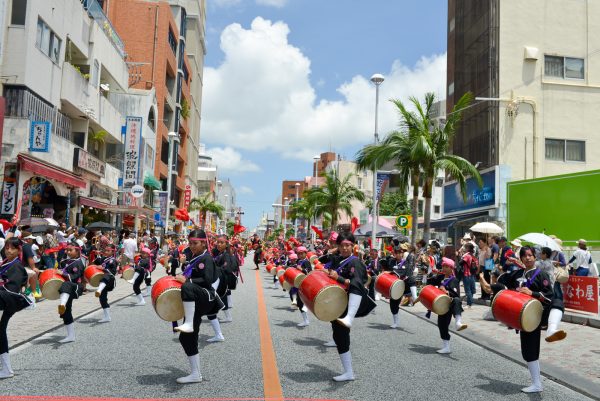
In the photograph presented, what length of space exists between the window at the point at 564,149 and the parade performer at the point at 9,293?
1223 inches

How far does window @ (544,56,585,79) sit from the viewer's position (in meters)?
31.8

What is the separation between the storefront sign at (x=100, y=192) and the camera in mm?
29280

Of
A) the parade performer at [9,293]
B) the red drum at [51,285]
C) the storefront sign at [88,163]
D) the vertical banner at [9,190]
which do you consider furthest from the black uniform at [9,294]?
the storefront sign at [88,163]

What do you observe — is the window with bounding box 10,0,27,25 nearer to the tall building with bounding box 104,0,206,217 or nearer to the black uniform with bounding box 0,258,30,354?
the black uniform with bounding box 0,258,30,354

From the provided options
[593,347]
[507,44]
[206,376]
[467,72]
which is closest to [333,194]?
[467,72]

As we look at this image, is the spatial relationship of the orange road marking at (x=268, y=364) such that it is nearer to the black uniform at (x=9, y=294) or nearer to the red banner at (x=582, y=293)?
the black uniform at (x=9, y=294)

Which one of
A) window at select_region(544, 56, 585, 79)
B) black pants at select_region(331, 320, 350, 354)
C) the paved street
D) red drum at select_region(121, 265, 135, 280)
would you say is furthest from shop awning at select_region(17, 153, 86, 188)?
window at select_region(544, 56, 585, 79)

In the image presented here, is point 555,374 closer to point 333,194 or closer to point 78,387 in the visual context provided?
point 78,387

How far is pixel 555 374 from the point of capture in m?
7.25

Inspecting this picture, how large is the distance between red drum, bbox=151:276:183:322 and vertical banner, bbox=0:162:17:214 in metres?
15.9

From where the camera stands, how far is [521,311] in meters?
6.32

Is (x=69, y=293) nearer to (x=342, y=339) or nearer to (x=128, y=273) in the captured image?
(x=342, y=339)

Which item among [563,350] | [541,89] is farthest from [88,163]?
[541,89]

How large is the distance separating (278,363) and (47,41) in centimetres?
2074
